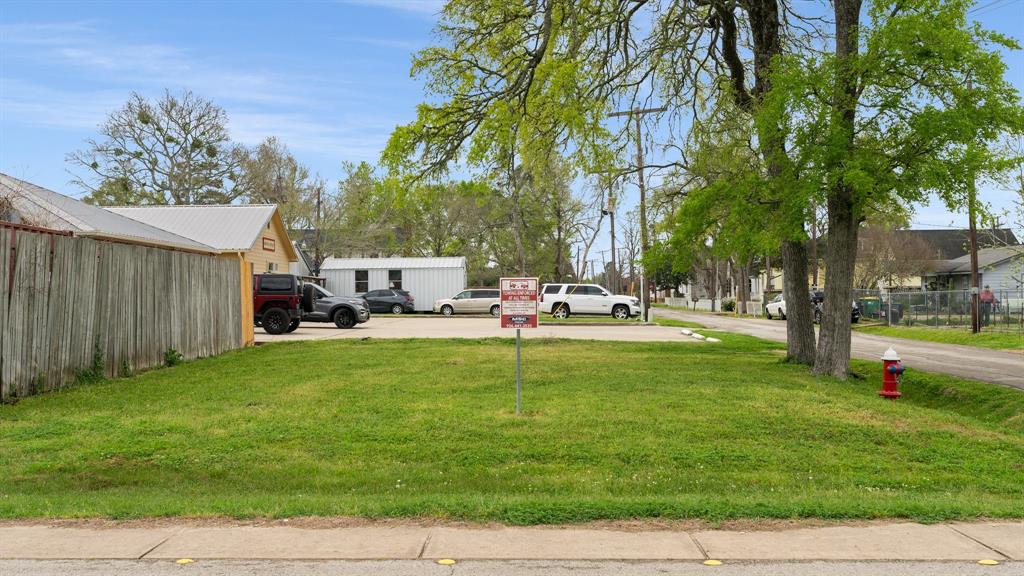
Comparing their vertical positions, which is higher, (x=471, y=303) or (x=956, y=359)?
(x=471, y=303)

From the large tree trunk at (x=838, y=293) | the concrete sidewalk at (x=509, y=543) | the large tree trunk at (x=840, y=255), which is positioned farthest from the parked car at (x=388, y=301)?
the concrete sidewalk at (x=509, y=543)

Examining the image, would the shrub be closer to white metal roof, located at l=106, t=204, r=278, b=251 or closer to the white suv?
white metal roof, located at l=106, t=204, r=278, b=251

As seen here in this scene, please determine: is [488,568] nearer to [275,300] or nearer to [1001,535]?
[1001,535]

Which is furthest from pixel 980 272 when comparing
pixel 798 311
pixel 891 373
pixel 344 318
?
pixel 891 373

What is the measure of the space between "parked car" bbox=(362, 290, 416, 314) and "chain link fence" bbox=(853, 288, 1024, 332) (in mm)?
24161

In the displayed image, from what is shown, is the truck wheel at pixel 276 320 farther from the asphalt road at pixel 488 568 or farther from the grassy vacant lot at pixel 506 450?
the asphalt road at pixel 488 568

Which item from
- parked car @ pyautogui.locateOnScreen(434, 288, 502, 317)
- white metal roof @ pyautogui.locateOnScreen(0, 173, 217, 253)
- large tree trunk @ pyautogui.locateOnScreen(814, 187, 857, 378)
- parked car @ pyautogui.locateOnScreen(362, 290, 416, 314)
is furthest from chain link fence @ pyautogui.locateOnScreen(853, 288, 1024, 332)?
white metal roof @ pyautogui.locateOnScreen(0, 173, 217, 253)

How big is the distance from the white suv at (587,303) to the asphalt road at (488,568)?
113ft

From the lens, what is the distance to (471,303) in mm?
43500

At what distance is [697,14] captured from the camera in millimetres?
18703

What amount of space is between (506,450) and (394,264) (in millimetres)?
39826

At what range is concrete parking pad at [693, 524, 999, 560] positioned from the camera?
16.7 ft

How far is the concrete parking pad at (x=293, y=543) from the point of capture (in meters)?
5.07

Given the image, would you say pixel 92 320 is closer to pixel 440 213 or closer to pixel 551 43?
pixel 551 43
